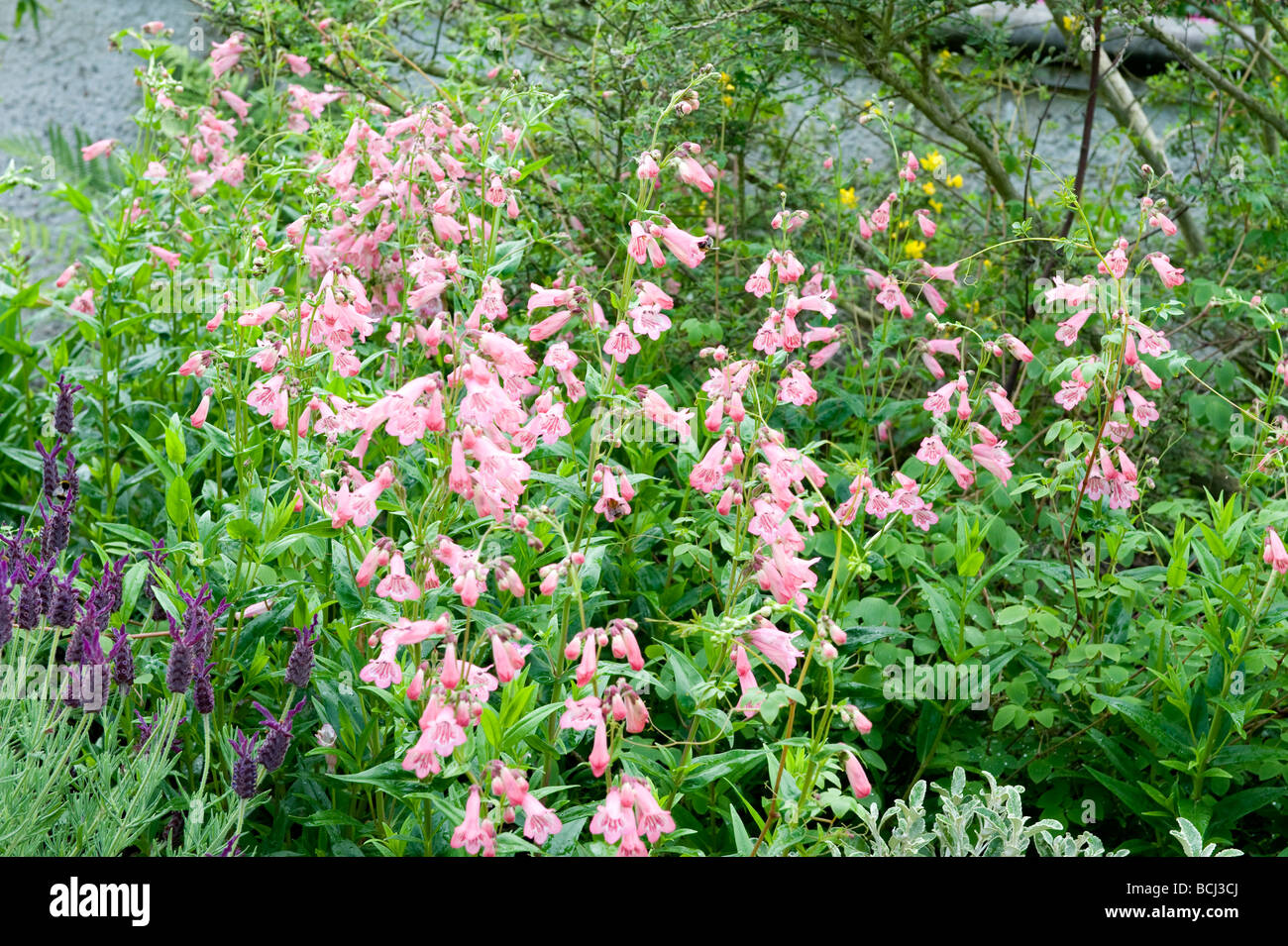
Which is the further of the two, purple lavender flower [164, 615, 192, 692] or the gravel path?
the gravel path

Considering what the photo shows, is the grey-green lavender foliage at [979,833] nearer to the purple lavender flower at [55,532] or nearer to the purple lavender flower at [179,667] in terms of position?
the purple lavender flower at [179,667]

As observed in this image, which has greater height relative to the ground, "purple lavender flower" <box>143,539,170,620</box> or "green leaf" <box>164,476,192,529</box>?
"green leaf" <box>164,476,192,529</box>


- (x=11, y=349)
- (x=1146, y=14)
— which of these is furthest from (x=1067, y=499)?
(x=11, y=349)

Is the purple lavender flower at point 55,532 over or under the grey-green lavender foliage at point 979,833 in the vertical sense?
over

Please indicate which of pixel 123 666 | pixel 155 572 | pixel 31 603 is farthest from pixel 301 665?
pixel 155 572

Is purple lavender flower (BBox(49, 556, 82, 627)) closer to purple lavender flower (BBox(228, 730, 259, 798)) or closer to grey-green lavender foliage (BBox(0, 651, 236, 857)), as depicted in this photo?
grey-green lavender foliage (BBox(0, 651, 236, 857))

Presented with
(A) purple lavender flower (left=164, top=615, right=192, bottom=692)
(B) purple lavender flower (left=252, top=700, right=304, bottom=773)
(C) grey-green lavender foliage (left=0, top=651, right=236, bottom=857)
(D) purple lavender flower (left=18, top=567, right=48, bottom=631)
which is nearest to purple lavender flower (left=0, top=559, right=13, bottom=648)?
(D) purple lavender flower (left=18, top=567, right=48, bottom=631)

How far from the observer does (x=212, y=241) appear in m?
3.96

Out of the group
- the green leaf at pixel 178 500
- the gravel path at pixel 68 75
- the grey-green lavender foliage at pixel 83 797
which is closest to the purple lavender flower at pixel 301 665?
the grey-green lavender foliage at pixel 83 797

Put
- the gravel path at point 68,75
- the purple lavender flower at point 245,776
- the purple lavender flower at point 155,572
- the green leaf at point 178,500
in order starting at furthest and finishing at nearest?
the gravel path at point 68,75 → the green leaf at point 178,500 → the purple lavender flower at point 155,572 → the purple lavender flower at point 245,776

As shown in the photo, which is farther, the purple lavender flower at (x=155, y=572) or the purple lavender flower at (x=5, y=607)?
the purple lavender flower at (x=155, y=572)

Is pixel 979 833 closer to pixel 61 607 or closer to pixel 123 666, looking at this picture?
pixel 123 666

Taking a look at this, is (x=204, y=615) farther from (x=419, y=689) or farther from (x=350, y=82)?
(x=350, y=82)
